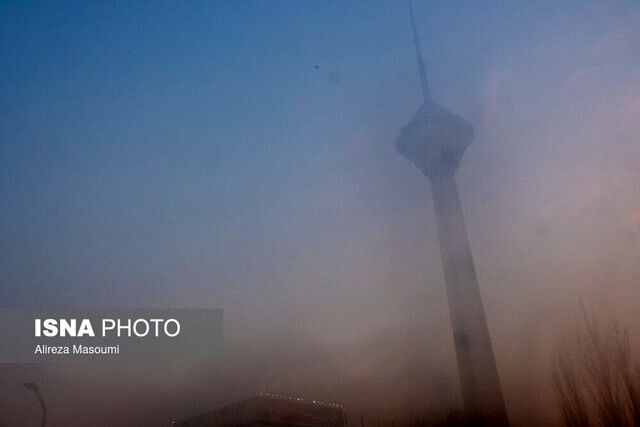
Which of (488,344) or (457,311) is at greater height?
(457,311)

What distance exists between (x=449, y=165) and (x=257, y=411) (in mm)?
66061

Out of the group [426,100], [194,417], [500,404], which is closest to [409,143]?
[426,100]

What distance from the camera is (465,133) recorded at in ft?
417

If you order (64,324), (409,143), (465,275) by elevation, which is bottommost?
(64,324)

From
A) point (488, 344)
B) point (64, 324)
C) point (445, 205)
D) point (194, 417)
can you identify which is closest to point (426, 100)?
point (445, 205)

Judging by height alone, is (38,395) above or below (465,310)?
below

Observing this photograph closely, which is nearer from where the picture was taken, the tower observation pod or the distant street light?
the distant street light

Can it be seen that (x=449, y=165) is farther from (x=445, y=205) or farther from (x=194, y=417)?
(x=194, y=417)

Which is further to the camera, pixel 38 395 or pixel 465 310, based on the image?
pixel 465 310

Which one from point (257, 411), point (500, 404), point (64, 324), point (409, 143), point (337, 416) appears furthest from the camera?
point (409, 143)

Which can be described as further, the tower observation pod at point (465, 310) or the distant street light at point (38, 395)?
the tower observation pod at point (465, 310)

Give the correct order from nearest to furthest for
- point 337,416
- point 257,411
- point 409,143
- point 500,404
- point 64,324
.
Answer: point 64,324 → point 257,411 → point 500,404 → point 337,416 → point 409,143

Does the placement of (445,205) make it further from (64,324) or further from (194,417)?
(64,324)

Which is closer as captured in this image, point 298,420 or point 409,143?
point 298,420
